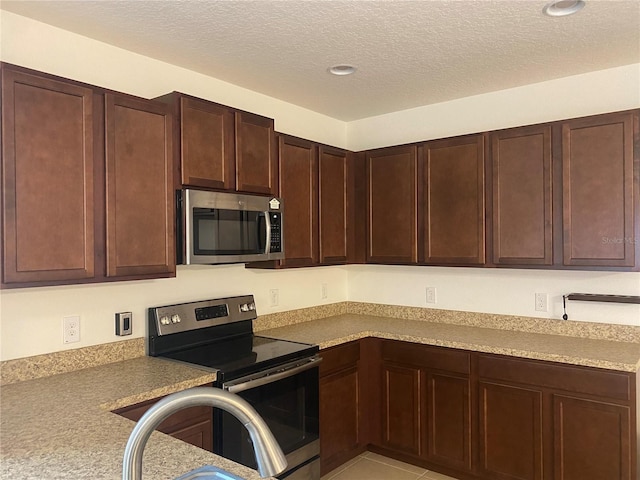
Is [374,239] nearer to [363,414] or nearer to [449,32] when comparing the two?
[363,414]

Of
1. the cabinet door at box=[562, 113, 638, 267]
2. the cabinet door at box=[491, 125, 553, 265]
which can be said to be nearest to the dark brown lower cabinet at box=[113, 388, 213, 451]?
the cabinet door at box=[491, 125, 553, 265]

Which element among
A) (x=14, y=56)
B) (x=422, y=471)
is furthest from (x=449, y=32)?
(x=422, y=471)

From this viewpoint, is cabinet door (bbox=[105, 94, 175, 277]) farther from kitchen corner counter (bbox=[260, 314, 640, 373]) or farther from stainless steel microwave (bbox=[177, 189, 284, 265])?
kitchen corner counter (bbox=[260, 314, 640, 373])

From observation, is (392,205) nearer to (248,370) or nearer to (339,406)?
(339,406)

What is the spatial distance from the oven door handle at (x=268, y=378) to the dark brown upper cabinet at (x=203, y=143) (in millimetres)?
999

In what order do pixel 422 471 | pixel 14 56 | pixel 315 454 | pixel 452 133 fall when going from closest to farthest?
pixel 14 56 → pixel 315 454 → pixel 422 471 → pixel 452 133

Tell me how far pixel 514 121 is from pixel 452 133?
438mm

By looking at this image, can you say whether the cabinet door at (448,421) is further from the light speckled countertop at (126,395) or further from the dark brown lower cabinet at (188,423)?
the dark brown lower cabinet at (188,423)

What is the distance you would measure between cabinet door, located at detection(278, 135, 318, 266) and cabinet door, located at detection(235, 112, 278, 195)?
16 centimetres

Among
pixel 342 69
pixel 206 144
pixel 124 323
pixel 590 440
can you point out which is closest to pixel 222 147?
pixel 206 144

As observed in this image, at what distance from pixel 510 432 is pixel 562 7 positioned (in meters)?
2.18

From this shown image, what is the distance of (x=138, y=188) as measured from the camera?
7.15 feet

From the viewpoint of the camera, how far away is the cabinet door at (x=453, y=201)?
9.66ft

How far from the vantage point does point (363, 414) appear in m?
3.19
